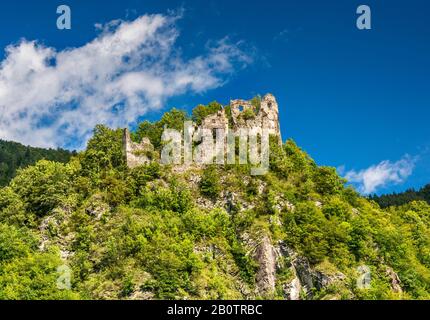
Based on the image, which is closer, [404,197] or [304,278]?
[304,278]

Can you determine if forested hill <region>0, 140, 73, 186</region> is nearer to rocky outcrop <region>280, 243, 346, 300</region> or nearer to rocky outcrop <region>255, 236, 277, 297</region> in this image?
rocky outcrop <region>255, 236, 277, 297</region>

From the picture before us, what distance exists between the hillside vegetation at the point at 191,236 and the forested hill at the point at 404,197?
64150 millimetres

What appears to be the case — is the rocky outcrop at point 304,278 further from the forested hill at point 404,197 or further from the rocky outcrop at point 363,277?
the forested hill at point 404,197

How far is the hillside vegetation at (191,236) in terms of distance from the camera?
64.3m

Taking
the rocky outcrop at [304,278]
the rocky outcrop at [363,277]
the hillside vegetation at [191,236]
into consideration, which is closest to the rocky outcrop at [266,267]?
the hillside vegetation at [191,236]

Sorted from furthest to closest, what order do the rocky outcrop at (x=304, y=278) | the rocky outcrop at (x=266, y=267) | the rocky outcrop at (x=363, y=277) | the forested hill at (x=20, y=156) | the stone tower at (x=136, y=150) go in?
1. the forested hill at (x=20, y=156)
2. the stone tower at (x=136, y=150)
3. the rocky outcrop at (x=266, y=267)
4. the rocky outcrop at (x=304, y=278)
5. the rocky outcrop at (x=363, y=277)

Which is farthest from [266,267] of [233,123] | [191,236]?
[233,123]

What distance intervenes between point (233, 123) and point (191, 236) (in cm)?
2533

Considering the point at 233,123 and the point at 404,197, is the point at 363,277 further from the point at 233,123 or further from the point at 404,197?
the point at 404,197

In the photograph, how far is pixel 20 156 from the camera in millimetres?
150875

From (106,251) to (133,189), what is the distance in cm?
1157

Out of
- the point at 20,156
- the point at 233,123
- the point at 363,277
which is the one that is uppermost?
the point at 20,156
